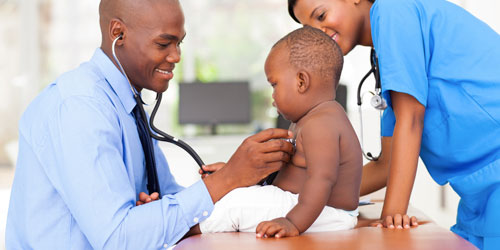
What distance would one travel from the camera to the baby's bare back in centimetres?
112

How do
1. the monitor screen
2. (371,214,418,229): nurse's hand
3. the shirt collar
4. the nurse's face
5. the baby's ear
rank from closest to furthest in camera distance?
(371,214,418,229): nurse's hand → the baby's ear → the shirt collar → the nurse's face → the monitor screen

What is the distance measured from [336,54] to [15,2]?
21.9ft

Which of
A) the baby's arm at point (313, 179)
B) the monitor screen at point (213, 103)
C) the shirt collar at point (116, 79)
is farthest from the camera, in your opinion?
the monitor screen at point (213, 103)

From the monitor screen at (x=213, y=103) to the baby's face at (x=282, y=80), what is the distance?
4.15 m

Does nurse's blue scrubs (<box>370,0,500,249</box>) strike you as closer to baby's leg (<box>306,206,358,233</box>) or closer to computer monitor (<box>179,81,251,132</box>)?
baby's leg (<box>306,206,358,233</box>)

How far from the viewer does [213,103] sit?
5.51 meters

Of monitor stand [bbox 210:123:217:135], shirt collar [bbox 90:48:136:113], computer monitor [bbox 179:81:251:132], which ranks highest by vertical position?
shirt collar [bbox 90:48:136:113]

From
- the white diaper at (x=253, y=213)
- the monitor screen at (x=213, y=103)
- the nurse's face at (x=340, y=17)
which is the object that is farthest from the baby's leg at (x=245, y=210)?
Answer: the monitor screen at (x=213, y=103)

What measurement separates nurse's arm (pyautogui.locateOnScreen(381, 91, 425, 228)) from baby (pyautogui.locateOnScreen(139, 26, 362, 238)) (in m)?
0.08

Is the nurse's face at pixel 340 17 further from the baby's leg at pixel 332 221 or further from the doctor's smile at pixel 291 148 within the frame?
the baby's leg at pixel 332 221

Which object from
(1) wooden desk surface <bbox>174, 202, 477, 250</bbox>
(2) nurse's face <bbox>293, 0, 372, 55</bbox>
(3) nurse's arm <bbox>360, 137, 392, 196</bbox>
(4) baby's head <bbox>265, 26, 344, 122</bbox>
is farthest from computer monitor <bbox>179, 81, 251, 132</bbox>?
(1) wooden desk surface <bbox>174, 202, 477, 250</bbox>

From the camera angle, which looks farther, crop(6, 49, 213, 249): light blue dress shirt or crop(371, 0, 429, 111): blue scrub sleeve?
crop(371, 0, 429, 111): blue scrub sleeve

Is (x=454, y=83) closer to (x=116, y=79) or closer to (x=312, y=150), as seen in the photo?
(x=312, y=150)

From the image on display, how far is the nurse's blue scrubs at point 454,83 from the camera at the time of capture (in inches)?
48.8
